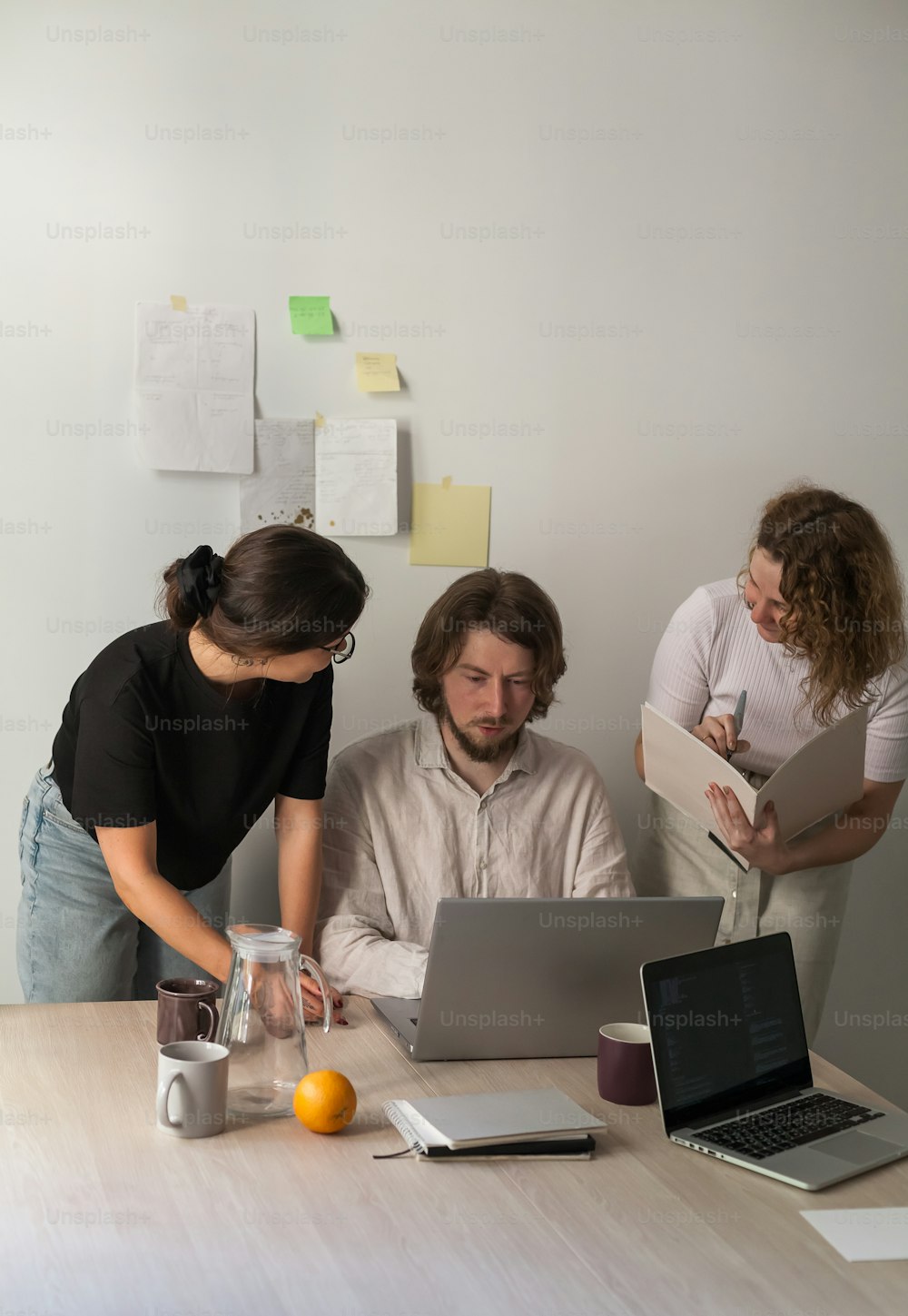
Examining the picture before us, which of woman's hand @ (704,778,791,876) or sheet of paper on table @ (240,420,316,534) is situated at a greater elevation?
sheet of paper on table @ (240,420,316,534)

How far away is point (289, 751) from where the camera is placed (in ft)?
6.73

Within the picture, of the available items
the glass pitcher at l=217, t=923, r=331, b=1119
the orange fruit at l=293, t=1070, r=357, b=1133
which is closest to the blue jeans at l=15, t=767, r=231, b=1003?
the glass pitcher at l=217, t=923, r=331, b=1119

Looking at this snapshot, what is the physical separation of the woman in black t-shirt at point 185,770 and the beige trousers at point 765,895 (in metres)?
0.86

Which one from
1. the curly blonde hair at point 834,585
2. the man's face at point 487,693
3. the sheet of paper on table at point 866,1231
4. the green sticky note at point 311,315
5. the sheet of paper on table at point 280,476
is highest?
the green sticky note at point 311,315

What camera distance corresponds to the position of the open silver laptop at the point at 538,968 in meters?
1.58

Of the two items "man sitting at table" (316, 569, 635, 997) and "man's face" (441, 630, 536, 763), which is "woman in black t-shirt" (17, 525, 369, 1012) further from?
"man's face" (441, 630, 536, 763)

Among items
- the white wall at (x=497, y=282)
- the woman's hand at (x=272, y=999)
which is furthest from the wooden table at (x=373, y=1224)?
the white wall at (x=497, y=282)

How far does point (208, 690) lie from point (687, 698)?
1.02 m

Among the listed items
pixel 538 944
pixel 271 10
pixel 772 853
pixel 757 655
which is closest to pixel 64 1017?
pixel 538 944

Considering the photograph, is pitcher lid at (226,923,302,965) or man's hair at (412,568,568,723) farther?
man's hair at (412,568,568,723)

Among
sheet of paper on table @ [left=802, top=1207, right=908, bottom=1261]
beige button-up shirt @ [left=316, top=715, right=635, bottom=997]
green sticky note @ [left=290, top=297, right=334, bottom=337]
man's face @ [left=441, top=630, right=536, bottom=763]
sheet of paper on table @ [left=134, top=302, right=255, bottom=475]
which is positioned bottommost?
sheet of paper on table @ [left=802, top=1207, right=908, bottom=1261]

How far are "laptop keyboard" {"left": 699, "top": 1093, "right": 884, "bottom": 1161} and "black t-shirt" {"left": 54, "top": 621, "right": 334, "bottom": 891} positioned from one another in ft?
2.90

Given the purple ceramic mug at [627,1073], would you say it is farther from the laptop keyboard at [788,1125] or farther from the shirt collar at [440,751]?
the shirt collar at [440,751]

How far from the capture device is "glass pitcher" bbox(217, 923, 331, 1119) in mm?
1458
